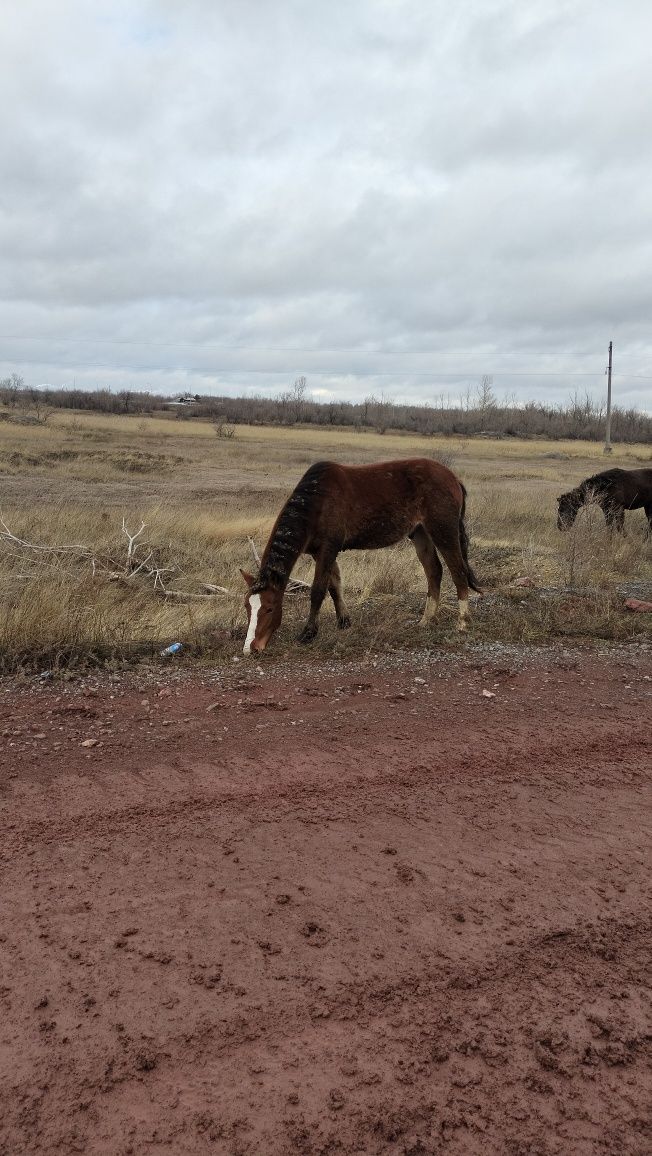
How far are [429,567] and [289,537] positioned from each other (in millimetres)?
2023

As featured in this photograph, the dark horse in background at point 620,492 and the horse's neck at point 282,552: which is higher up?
the dark horse in background at point 620,492

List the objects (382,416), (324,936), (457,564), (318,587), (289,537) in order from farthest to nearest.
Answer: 1. (382,416)
2. (457,564)
3. (318,587)
4. (289,537)
5. (324,936)

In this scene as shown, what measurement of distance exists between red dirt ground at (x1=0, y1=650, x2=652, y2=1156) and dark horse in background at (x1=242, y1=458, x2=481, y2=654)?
203 centimetres

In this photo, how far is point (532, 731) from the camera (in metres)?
4.95

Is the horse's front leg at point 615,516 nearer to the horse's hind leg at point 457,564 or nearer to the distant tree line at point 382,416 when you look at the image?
the horse's hind leg at point 457,564

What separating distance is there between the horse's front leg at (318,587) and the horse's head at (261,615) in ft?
1.37

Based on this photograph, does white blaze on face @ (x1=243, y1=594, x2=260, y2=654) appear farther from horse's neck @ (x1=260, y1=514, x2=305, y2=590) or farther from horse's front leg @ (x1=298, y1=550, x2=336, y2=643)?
horse's front leg @ (x1=298, y1=550, x2=336, y2=643)

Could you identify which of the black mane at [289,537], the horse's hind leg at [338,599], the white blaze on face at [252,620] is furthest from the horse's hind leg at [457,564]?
the white blaze on face at [252,620]

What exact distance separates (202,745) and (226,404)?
9965cm

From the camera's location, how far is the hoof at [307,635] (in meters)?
7.07

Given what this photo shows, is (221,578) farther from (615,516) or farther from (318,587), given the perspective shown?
(615,516)

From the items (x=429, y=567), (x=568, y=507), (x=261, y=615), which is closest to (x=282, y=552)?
(x=261, y=615)

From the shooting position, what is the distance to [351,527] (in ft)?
25.2

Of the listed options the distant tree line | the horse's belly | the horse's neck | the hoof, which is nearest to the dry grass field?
the hoof
